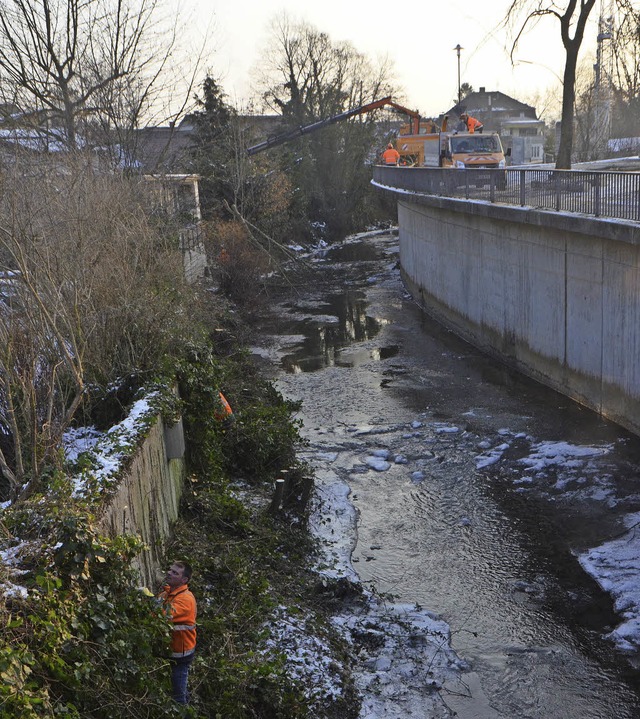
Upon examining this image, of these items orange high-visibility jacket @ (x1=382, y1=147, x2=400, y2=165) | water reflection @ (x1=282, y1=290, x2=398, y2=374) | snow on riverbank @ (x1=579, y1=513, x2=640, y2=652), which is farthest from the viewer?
orange high-visibility jacket @ (x1=382, y1=147, x2=400, y2=165)

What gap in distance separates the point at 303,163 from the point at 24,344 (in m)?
43.3

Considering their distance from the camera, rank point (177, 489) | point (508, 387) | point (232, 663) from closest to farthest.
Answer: point (232, 663), point (177, 489), point (508, 387)

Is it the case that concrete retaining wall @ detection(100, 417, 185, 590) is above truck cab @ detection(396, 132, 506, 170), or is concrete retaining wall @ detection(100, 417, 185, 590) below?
below

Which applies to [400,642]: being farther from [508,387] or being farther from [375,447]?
[508,387]

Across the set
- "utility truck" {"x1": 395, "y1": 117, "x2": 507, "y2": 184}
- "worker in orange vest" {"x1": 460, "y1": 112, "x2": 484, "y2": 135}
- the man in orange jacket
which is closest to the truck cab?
"utility truck" {"x1": 395, "y1": 117, "x2": 507, "y2": 184}

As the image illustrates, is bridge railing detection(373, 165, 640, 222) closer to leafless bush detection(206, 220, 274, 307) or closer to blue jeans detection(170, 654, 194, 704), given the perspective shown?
leafless bush detection(206, 220, 274, 307)

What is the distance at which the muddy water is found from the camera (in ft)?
28.7

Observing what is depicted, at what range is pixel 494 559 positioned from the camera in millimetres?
11344

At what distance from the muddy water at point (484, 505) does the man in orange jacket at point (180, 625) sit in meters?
2.96

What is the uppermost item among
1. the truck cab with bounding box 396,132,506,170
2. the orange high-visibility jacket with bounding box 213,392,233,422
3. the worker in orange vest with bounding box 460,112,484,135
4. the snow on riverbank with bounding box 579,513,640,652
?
the worker in orange vest with bounding box 460,112,484,135

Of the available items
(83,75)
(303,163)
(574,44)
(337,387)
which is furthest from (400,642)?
(303,163)

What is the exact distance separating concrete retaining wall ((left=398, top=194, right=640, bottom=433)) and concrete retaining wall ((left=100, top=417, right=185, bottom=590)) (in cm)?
886

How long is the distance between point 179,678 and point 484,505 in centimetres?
745

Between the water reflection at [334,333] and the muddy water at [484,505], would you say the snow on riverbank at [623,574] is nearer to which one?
the muddy water at [484,505]
